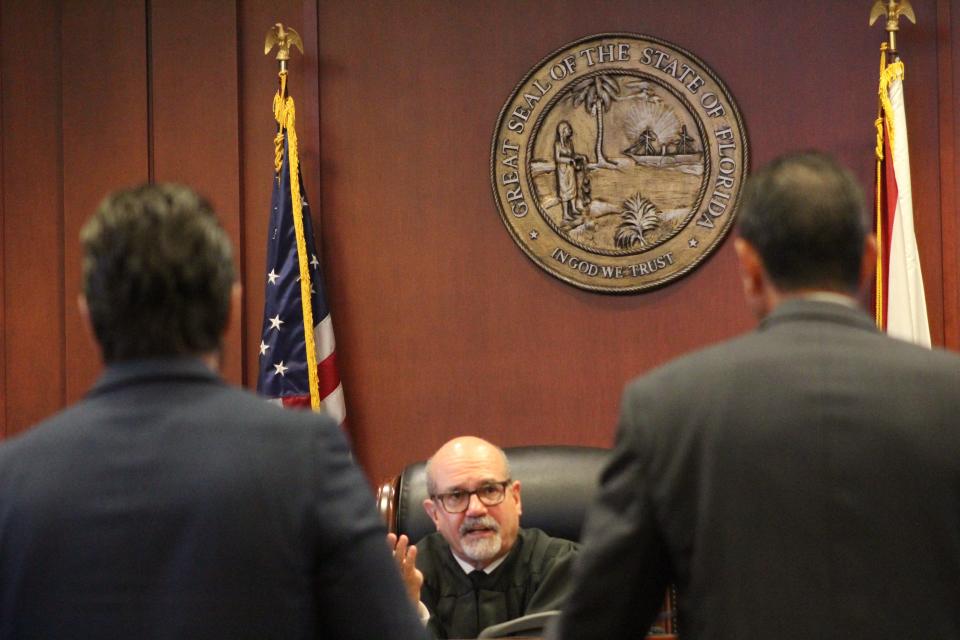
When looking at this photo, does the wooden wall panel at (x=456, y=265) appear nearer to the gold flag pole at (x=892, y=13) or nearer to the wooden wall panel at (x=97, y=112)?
the gold flag pole at (x=892, y=13)

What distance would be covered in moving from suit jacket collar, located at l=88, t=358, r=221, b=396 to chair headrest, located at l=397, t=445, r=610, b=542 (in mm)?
2554

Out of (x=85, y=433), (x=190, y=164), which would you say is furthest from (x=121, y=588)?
(x=190, y=164)

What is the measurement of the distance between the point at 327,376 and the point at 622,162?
1.36 meters

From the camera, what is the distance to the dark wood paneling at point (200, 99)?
16.7ft

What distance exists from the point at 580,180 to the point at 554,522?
1520 mm

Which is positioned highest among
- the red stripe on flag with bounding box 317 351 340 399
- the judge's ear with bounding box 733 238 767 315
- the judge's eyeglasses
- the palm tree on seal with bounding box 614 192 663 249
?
the palm tree on seal with bounding box 614 192 663 249

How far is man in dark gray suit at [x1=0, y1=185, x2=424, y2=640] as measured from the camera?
4.83ft

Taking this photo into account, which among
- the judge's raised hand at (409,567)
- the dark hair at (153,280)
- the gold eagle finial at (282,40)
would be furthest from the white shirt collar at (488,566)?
the dark hair at (153,280)

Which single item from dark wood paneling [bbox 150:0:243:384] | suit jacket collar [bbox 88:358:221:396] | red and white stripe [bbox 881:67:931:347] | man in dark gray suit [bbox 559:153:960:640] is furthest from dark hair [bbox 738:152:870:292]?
dark wood paneling [bbox 150:0:243:384]

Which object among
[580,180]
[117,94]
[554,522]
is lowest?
[554,522]

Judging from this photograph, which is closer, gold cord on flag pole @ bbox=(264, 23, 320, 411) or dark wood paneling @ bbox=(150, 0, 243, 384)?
gold cord on flag pole @ bbox=(264, 23, 320, 411)

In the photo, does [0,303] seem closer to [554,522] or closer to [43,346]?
[43,346]

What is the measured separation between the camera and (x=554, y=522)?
4008 millimetres

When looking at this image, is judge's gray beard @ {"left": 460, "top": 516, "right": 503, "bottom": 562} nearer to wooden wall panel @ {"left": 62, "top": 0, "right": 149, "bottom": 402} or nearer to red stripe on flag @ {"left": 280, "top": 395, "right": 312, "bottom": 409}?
red stripe on flag @ {"left": 280, "top": 395, "right": 312, "bottom": 409}
